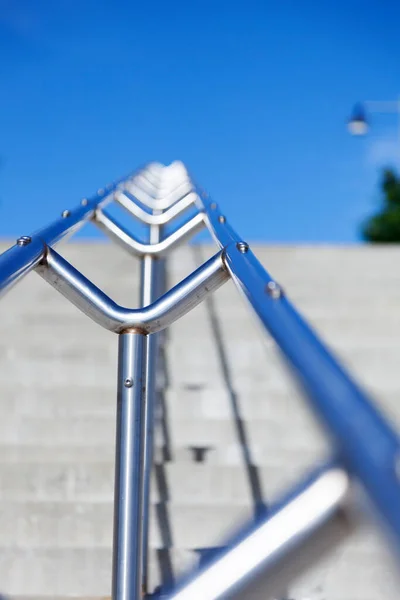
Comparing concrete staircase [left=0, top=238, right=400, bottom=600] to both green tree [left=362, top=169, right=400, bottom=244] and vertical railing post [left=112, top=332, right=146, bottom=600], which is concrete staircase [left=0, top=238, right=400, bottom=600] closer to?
vertical railing post [left=112, top=332, right=146, bottom=600]

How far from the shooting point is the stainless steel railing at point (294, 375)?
1.32ft

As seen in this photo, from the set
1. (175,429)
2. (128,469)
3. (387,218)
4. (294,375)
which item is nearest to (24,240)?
(128,469)

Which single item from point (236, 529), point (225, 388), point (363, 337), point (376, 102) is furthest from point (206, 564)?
point (376, 102)

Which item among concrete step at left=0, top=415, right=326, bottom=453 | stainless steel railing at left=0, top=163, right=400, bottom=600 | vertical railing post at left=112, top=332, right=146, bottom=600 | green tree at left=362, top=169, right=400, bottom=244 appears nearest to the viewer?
stainless steel railing at left=0, top=163, right=400, bottom=600

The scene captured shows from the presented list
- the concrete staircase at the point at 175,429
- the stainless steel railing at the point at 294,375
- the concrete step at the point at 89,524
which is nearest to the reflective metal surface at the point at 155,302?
the stainless steel railing at the point at 294,375

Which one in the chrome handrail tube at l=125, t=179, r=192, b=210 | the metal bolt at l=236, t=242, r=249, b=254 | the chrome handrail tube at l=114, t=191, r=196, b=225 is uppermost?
the chrome handrail tube at l=125, t=179, r=192, b=210

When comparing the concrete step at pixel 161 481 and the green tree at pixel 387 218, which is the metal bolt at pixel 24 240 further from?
the green tree at pixel 387 218

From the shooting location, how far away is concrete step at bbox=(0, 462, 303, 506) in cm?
197

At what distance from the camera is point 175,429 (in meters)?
2.29

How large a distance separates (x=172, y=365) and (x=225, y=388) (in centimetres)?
33

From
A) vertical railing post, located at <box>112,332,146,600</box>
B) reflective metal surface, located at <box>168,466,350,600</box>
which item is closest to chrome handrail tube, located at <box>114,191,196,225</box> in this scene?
vertical railing post, located at <box>112,332,146,600</box>

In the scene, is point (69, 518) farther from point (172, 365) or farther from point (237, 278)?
point (237, 278)

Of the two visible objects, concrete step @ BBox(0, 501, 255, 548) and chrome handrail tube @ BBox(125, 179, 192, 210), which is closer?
concrete step @ BBox(0, 501, 255, 548)

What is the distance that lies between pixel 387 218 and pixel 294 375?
3131 cm
